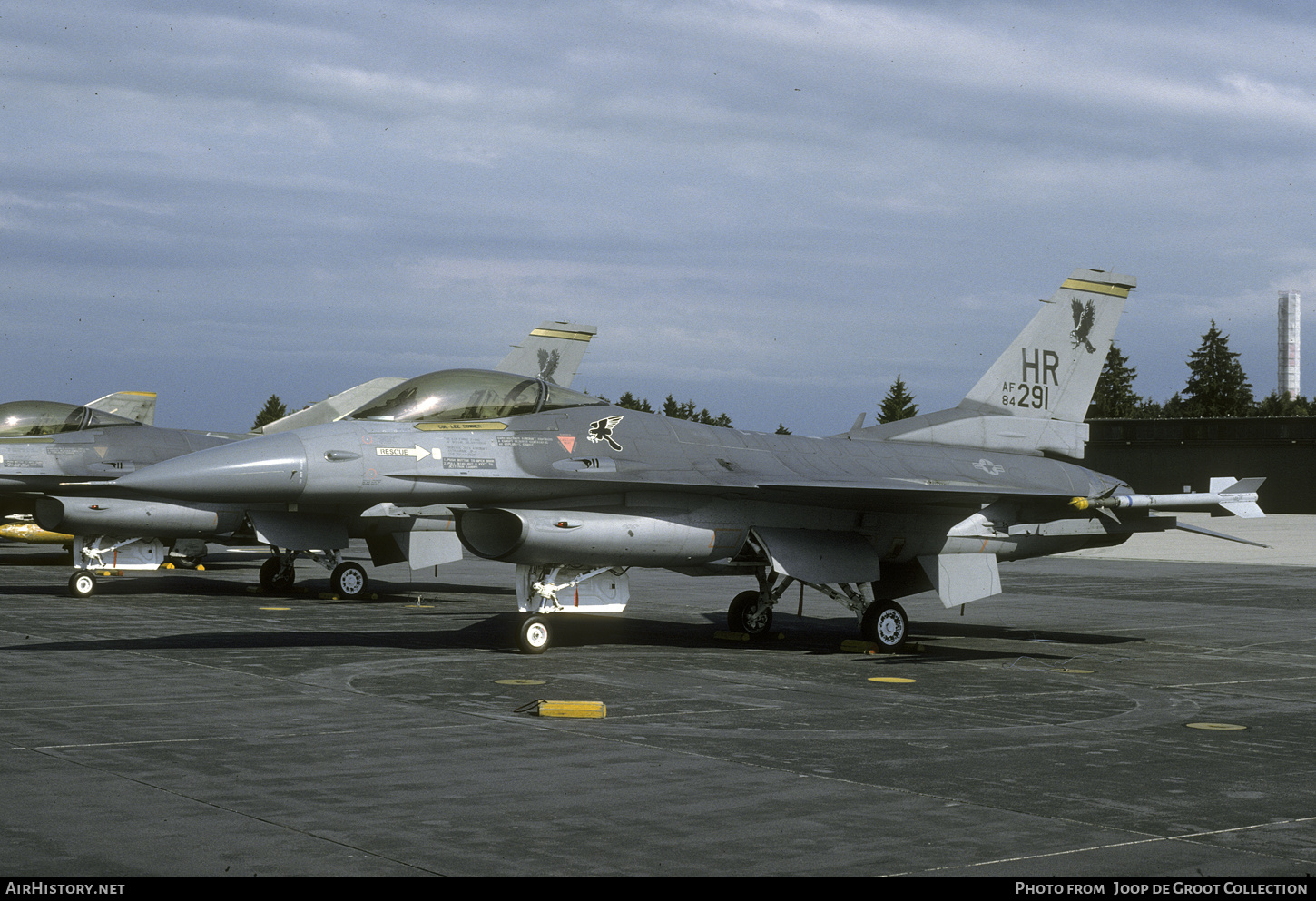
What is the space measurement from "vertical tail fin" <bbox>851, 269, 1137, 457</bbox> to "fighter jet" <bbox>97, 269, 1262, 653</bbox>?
31 cm

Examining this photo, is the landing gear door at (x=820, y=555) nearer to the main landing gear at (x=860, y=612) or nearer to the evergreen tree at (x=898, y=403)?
the main landing gear at (x=860, y=612)

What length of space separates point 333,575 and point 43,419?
5.89 m

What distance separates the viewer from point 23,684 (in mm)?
11008

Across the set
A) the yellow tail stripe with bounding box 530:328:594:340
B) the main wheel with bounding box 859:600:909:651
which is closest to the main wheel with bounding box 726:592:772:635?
the main wheel with bounding box 859:600:909:651

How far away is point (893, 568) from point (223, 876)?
11566 millimetres

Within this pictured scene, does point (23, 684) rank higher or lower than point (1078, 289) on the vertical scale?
lower

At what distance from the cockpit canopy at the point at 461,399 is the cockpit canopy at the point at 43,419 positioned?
11.2 metres

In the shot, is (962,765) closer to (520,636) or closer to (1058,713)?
(1058,713)

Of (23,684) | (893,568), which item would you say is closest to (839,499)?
(893,568)

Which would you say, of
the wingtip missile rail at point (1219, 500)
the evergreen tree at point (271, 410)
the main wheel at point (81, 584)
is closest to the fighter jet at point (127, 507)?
the main wheel at point (81, 584)

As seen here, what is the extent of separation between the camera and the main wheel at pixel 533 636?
1356cm

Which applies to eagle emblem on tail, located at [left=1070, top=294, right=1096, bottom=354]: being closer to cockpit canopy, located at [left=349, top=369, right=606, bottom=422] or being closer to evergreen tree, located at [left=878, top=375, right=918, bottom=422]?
cockpit canopy, located at [left=349, top=369, right=606, bottom=422]

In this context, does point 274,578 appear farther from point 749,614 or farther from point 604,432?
point 604,432

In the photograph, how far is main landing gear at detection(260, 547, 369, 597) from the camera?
71.3 feet
